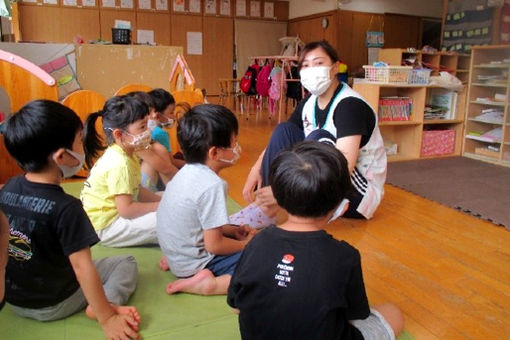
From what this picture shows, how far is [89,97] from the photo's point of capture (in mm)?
3039

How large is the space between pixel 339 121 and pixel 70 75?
2435 mm

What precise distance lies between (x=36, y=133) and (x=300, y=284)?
77cm

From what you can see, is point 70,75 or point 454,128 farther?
point 454,128

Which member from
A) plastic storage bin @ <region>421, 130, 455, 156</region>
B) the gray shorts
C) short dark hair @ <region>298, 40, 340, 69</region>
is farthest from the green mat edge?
plastic storage bin @ <region>421, 130, 455, 156</region>

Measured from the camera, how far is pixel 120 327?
49.5 inches

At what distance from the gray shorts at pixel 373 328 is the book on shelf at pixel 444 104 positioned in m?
3.37

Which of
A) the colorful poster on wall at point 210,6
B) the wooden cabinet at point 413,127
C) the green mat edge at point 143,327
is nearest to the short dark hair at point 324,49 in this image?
the green mat edge at point 143,327

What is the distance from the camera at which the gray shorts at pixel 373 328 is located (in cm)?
103

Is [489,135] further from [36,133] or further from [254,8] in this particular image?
[254,8]

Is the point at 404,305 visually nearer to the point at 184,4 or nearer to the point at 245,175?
the point at 245,175

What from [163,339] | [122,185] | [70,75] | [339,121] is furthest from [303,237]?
[70,75]

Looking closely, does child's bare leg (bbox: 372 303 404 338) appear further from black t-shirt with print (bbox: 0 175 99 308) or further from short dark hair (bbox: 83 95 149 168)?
short dark hair (bbox: 83 95 149 168)

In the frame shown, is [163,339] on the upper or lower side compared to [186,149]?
lower

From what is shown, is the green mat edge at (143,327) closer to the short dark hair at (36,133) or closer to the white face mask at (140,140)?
the short dark hair at (36,133)
